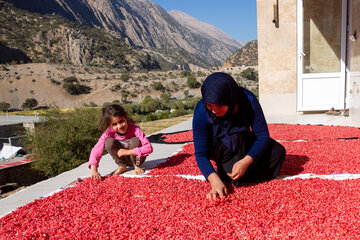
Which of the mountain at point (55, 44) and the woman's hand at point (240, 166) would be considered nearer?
the woman's hand at point (240, 166)

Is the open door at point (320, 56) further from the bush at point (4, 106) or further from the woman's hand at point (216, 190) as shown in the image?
the bush at point (4, 106)

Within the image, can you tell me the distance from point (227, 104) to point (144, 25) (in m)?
149

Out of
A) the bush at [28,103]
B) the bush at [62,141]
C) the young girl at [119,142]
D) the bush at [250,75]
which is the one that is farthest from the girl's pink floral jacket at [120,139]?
the bush at [250,75]

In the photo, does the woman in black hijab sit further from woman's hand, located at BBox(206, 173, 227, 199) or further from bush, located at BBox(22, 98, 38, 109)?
bush, located at BBox(22, 98, 38, 109)

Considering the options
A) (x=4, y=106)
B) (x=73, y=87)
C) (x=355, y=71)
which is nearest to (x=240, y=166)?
(x=355, y=71)

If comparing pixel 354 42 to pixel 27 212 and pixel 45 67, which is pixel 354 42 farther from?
pixel 45 67

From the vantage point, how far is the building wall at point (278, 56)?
262 inches

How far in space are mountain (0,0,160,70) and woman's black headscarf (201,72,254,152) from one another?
54400 mm

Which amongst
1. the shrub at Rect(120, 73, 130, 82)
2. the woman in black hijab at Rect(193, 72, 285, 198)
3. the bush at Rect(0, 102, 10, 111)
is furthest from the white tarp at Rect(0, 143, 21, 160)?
the shrub at Rect(120, 73, 130, 82)

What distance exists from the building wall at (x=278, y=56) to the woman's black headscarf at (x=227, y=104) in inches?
205

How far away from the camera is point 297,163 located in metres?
2.68

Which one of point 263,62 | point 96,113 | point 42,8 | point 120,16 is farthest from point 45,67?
point 120,16

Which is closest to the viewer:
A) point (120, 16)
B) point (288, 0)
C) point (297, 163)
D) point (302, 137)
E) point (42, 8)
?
point (297, 163)

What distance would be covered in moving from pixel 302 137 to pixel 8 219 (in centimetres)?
356
